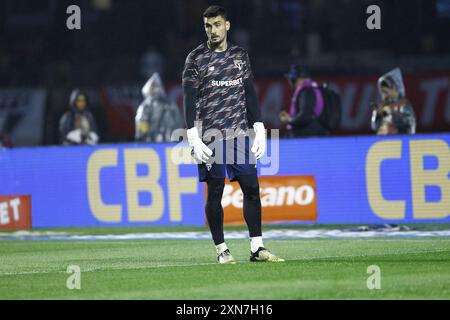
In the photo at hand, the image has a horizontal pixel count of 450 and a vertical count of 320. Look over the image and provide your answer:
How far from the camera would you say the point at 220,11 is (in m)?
12.3

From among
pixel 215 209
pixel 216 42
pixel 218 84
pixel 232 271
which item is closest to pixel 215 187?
pixel 215 209

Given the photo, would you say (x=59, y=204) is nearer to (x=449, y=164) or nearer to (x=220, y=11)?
(x=449, y=164)

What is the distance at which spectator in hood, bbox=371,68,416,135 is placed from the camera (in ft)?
62.4

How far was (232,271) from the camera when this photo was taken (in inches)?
450

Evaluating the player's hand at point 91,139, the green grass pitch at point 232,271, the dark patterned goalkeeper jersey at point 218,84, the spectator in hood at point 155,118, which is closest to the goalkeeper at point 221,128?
the dark patterned goalkeeper jersey at point 218,84

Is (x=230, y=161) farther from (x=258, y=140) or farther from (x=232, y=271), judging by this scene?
(x=232, y=271)

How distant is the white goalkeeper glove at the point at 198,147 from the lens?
12.2 meters

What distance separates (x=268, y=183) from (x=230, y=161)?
258 inches

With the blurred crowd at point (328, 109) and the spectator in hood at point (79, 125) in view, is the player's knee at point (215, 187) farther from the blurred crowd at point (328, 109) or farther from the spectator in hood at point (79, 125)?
the spectator in hood at point (79, 125)

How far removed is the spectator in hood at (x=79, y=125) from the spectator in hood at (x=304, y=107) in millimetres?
4051

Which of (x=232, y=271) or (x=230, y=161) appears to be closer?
(x=232, y=271)

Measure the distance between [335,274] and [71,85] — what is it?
26642mm

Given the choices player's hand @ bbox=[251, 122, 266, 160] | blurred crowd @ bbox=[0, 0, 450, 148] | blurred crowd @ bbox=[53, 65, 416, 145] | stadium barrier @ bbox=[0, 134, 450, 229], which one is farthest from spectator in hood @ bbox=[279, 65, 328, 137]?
blurred crowd @ bbox=[0, 0, 450, 148]
